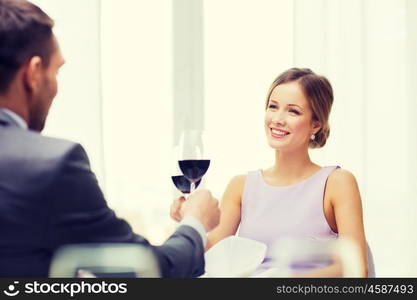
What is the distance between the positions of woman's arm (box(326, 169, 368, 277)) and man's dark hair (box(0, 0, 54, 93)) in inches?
43.2

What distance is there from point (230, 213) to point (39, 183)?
122cm

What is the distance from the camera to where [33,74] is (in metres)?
1.16

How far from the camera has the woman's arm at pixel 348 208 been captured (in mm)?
1834

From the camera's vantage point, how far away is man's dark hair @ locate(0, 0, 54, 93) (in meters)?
1.14

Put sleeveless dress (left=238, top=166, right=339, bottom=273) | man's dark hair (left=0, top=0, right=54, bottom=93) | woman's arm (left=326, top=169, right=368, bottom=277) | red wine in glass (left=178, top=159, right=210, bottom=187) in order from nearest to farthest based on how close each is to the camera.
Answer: man's dark hair (left=0, top=0, right=54, bottom=93) < red wine in glass (left=178, top=159, right=210, bottom=187) < woman's arm (left=326, top=169, right=368, bottom=277) < sleeveless dress (left=238, top=166, right=339, bottom=273)

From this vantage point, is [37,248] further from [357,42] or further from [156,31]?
[357,42]

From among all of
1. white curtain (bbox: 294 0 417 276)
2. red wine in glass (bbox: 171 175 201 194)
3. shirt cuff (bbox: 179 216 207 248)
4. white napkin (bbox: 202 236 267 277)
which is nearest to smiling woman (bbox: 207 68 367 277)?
red wine in glass (bbox: 171 175 201 194)

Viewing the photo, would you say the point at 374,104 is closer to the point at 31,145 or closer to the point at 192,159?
the point at 192,159

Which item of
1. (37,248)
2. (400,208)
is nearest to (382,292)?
(37,248)

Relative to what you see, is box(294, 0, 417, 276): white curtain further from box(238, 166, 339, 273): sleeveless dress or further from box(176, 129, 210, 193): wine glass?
box(176, 129, 210, 193): wine glass

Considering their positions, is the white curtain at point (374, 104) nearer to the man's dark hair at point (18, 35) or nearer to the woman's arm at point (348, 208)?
the woman's arm at point (348, 208)

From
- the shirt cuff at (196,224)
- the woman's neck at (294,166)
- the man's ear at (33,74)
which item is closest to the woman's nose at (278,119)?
the woman's neck at (294,166)

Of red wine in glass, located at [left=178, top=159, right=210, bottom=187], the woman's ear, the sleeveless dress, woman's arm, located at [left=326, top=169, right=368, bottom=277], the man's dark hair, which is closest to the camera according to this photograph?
the man's dark hair

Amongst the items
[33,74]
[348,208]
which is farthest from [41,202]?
[348,208]
